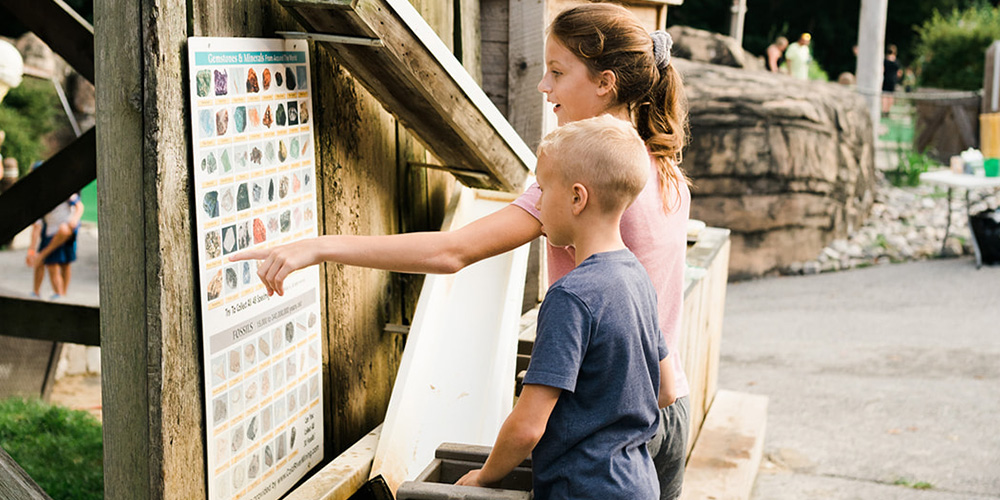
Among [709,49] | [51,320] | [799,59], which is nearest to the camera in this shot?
[51,320]

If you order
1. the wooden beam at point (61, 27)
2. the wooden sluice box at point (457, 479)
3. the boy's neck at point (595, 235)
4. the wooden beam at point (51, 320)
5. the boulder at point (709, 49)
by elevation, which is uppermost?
the boulder at point (709, 49)

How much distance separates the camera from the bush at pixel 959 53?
69.4 ft

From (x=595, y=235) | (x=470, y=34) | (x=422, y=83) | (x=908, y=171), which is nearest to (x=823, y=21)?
(x=908, y=171)

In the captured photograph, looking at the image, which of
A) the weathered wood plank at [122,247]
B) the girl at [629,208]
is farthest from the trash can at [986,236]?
the weathered wood plank at [122,247]

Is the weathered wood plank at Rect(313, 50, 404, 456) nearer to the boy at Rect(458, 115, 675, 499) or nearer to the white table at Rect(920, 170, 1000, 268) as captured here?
the boy at Rect(458, 115, 675, 499)

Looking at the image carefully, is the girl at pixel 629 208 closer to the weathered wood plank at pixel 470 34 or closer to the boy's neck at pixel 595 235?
the boy's neck at pixel 595 235

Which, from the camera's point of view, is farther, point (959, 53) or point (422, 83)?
point (959, 53)

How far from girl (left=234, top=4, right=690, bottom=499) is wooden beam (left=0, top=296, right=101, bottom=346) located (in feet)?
9.27

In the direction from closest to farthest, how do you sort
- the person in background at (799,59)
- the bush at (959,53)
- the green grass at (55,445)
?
the green grass at (55,445), the person in background at (799,59), the bush at (959,53)

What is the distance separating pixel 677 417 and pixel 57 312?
324cm

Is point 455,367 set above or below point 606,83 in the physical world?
below

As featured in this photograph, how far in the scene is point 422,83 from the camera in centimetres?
240

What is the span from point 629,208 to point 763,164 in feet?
30.1

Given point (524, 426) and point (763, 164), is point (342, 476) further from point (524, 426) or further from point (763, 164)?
point (763, 164)
